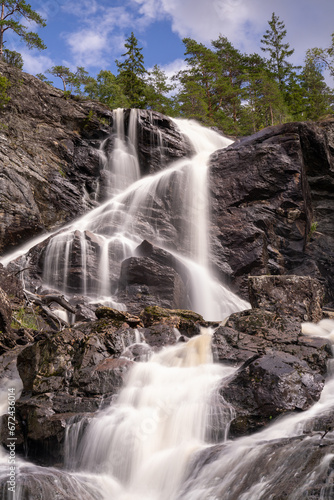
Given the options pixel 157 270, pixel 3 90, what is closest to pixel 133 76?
pixel 3 90

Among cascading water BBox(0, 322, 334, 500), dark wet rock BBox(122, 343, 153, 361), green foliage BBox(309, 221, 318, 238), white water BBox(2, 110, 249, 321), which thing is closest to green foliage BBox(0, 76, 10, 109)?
white water BBox(2, 110, 249, 321)

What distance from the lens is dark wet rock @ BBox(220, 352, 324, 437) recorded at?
18.2 feet

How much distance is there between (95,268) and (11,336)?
16.2ft

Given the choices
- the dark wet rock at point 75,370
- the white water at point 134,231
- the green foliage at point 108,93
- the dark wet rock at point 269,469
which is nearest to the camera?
the dark wet rock at point 269,469

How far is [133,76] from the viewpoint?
3144cm

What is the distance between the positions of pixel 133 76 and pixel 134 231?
20.3 meters

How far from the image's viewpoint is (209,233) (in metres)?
16.6

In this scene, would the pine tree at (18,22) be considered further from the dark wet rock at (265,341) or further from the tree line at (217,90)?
the dark wet rock at (265,341)

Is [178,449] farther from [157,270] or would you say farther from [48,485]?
[157,270]

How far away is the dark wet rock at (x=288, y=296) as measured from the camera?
30.8 ft

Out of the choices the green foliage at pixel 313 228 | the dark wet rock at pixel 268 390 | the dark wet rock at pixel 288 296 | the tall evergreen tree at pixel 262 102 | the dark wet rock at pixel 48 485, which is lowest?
the dark wet rock at pixel 48 485

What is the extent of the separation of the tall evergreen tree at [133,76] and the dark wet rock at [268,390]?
87.6 feet

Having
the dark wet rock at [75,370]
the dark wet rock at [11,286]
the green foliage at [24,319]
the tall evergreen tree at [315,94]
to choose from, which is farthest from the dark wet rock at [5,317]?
the tall evergreen tree at [315,94]

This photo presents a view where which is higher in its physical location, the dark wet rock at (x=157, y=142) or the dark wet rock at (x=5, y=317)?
the dark wet rock at (x=157, y=142)
